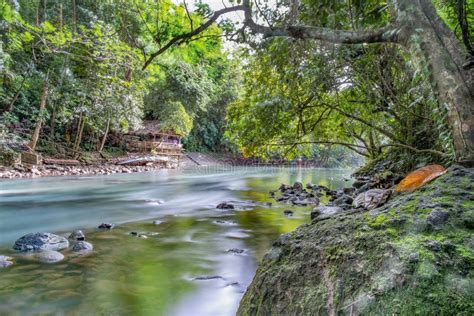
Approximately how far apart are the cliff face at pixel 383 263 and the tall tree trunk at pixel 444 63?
0.37 meters

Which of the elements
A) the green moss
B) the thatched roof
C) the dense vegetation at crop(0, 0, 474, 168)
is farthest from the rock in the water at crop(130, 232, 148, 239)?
the thatched roof

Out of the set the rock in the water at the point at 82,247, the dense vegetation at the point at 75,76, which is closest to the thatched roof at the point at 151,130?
the dense vegetation at the point at 75,76

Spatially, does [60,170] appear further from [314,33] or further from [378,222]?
[378,222]

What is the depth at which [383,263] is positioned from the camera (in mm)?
1461

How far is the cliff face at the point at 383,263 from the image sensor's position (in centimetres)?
127

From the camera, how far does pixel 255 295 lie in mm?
1828

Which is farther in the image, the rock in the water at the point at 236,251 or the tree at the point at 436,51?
the rock in the water at the point at 236,251

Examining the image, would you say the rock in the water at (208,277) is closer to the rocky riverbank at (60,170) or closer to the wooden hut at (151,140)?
the rocky riverbank at (60,170)

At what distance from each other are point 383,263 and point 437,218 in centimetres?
48

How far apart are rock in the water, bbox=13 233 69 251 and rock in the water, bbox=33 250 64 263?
0.68 ft

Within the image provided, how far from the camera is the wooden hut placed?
2680 centimetres

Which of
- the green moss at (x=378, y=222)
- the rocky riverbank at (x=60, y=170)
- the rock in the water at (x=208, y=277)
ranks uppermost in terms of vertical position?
the green moss at (x=378, y=222)

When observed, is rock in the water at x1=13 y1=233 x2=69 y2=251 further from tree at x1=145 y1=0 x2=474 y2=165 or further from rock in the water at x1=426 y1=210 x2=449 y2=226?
rock in the water at x1=426 y1=210 x2=449 y2=226

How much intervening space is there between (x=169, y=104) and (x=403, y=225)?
2663cm
